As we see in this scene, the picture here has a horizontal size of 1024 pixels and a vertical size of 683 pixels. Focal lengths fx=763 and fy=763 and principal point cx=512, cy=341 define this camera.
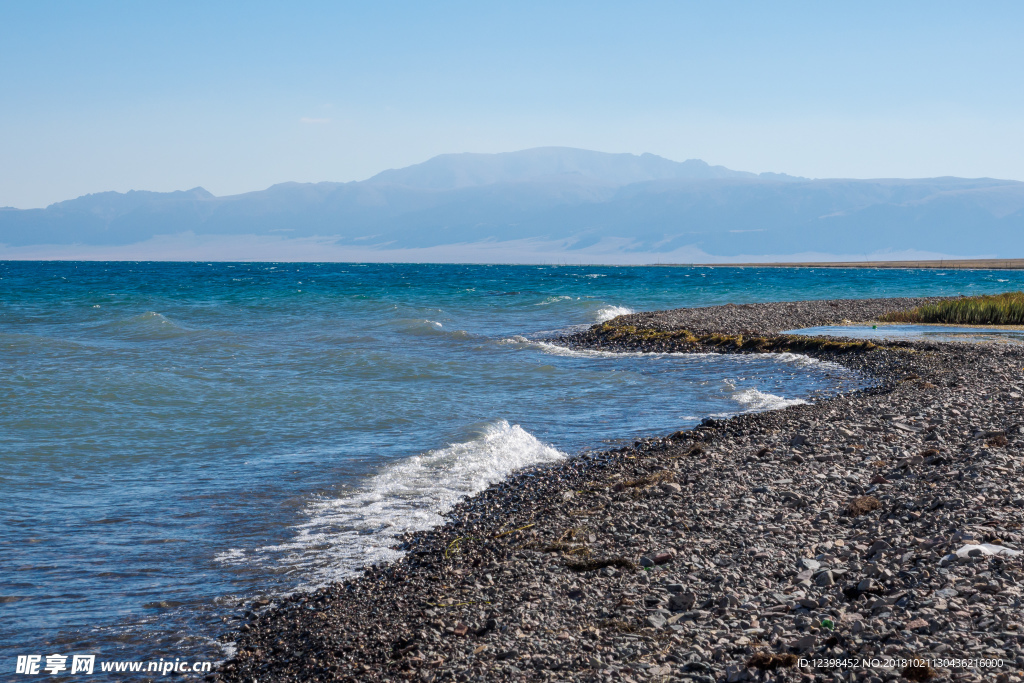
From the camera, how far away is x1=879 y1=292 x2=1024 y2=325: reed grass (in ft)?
117

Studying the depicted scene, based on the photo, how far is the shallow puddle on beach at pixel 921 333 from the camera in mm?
29509

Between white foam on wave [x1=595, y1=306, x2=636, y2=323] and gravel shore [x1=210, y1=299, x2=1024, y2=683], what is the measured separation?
3724cm

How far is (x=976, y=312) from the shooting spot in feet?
121

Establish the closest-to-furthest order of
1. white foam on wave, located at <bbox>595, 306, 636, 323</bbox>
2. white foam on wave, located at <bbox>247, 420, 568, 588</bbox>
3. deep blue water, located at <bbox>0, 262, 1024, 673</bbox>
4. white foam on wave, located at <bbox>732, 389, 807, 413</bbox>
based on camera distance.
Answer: deep blue water, located at <bbox>0, 262, 1024, 673</bbox>, white foam on wave, located at <bbox>247, 420, 568, 588</bbox>, white foam on wave, located at <bbox>732, 389, 807, 413</bbox>, white foam on wave, located at <bbox>595, 306, 636, 323</bbox>

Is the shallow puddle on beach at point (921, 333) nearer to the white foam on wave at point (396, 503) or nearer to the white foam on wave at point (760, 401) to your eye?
the white foam on wave at point (760, 401)

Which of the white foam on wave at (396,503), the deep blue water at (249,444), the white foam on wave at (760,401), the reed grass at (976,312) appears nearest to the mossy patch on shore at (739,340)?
the deep blue water at (249,444)

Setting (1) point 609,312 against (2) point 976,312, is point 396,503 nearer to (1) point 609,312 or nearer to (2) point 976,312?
(2) point 976,312

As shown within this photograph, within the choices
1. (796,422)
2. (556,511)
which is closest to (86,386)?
(556,511)

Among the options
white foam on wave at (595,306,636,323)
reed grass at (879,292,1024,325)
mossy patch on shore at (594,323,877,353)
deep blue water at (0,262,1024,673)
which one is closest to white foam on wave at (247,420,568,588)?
deep blue water at (0,262,1024,673)

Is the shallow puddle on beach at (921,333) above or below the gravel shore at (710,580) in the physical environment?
above

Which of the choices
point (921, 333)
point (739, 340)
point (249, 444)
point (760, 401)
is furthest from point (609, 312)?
point (249, 444)

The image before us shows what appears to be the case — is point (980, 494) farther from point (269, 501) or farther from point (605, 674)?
point (269, 501)

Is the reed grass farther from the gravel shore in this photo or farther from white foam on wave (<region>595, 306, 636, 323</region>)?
the gravel shore

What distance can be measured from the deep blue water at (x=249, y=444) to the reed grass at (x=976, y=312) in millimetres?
13685
